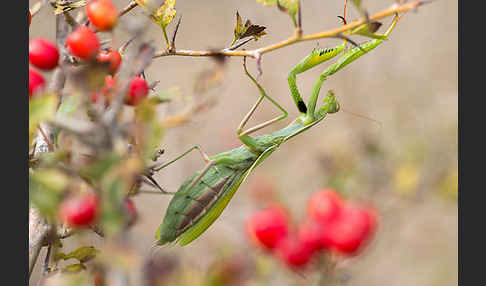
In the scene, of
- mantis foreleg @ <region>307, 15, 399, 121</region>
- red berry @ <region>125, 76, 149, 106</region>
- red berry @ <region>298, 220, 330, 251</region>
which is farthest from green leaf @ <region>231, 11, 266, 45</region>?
red berry @ <region>298, 220, 330, 251</region>

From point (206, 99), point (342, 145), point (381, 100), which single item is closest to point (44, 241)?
point (206, 99)

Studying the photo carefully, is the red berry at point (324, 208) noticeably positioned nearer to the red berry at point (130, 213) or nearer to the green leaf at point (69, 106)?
the red berry at point (130, 213)

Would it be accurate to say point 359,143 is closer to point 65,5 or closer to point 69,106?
point 65,5

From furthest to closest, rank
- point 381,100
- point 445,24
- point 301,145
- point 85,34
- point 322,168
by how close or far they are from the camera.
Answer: point 445,24, point 301,145, point 381,100, point 322,168, point 85,34

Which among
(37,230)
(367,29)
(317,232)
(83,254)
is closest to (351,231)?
(317,232)

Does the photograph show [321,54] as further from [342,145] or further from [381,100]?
[381,100]

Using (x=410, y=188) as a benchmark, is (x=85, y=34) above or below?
above
